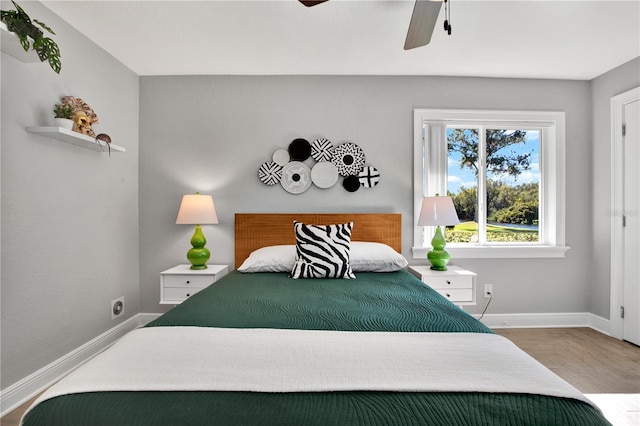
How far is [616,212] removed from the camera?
2.94 metres

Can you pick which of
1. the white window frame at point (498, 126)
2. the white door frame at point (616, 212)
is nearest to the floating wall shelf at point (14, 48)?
the white window frame at point (498, 126)

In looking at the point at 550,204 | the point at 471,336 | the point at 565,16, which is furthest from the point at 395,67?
the point at 471,336

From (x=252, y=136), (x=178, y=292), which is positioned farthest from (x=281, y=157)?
(x=178, y=292)

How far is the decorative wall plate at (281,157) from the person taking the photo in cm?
309

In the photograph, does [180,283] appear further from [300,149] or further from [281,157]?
[300,149]

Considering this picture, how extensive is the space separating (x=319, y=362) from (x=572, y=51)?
10.1ft

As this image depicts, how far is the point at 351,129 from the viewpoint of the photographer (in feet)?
10.3

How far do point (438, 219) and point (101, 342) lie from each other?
286 centimetres

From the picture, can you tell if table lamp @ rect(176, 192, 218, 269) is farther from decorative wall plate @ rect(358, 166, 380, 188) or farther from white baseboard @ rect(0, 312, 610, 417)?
decorative wall plate @ rect(358, 166, 380, 188)

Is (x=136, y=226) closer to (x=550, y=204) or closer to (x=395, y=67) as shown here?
(x=395, y=67)

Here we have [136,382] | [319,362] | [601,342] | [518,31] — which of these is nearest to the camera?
[136,382]

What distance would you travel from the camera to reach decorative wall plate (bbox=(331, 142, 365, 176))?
3.09 metres

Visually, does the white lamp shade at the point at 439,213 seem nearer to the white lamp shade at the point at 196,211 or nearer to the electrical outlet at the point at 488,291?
the electrical outlet at the point at 488,291

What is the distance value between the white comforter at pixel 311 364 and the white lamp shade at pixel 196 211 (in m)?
1.61
